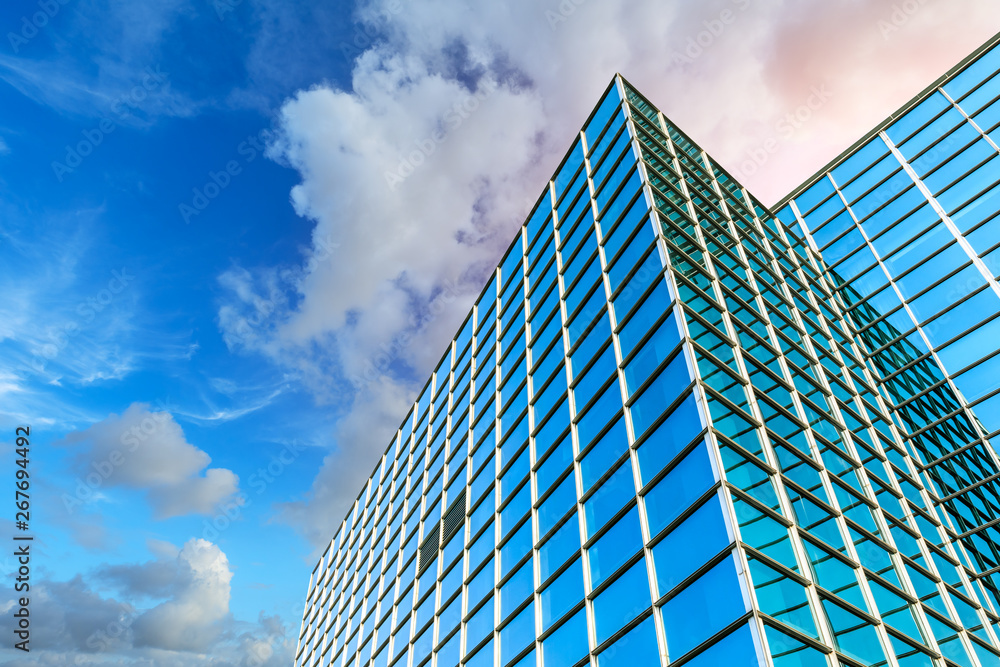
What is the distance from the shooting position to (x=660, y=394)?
606 inches

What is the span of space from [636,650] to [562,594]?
138 inches

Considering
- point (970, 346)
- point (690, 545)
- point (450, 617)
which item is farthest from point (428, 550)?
point (970, 346)

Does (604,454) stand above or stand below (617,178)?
below

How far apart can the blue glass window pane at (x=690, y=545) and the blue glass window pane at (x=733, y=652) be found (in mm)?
1397

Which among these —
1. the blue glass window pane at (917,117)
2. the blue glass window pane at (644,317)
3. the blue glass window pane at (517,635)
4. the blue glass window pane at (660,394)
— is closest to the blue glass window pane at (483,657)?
the blue glass window pane at (517,635)

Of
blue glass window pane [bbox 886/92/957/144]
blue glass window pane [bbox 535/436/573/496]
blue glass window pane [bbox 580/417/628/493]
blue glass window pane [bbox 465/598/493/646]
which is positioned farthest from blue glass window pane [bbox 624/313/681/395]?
blue glass window pane [bbox 886/92/957/144]

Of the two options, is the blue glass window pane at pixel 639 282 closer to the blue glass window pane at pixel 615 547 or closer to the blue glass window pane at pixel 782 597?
the blue glass window pane at pixel 615 547

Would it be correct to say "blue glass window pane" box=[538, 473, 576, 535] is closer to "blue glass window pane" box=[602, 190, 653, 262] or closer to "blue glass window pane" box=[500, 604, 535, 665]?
"blue glass window pane" box=[500, 604, 535, 665]

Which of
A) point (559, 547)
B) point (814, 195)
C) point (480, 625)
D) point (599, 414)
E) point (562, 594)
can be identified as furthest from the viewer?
point (814, 195)

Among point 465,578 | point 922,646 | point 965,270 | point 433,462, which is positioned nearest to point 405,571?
point 433,462

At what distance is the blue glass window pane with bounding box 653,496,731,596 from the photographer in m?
11.9

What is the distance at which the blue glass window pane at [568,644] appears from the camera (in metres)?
14.5

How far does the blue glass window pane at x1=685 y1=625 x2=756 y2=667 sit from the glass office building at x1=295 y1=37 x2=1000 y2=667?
46mm

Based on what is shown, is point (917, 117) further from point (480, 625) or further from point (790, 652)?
point (480, 625)
